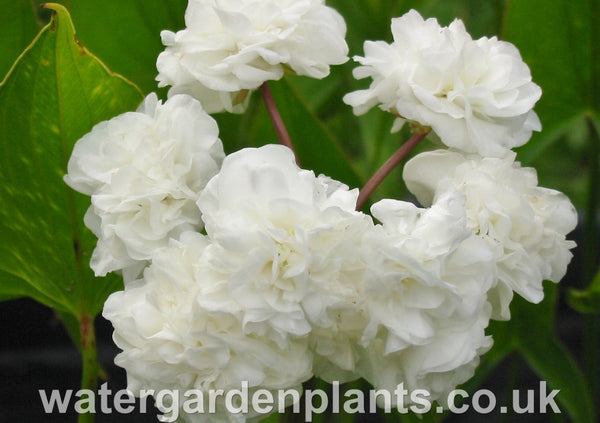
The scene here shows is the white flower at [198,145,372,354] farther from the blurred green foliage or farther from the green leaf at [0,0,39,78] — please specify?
the green leaf at [0,0,39,78]

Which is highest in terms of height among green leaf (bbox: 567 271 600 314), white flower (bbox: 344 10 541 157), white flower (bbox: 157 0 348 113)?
white flower (bbox: 157 0 348 113)

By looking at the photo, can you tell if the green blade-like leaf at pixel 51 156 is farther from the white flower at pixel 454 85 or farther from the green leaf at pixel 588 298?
the green leaf at pixel 588 298

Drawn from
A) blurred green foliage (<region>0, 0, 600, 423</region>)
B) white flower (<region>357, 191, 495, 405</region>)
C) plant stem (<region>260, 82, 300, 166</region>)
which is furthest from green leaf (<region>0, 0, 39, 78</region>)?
white flower (<region>357, 191, 495, 405</region>)

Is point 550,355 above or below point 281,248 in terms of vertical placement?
below

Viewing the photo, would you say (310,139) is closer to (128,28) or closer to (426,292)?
(128,28)

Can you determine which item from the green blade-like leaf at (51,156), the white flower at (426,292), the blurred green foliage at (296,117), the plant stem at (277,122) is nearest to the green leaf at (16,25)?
the blurred green foliage at (296,117)

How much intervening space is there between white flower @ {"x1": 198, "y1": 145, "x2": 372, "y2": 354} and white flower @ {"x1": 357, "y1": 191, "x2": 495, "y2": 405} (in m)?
0.01

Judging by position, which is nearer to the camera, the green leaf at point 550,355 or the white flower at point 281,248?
the white flower at point 281,248

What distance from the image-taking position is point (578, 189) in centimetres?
136

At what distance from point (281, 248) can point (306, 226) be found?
13mm

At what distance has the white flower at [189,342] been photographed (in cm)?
36

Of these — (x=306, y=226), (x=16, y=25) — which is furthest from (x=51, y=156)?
(x=306, y=226)

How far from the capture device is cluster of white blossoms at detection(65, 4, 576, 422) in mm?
354

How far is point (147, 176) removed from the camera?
42cm
